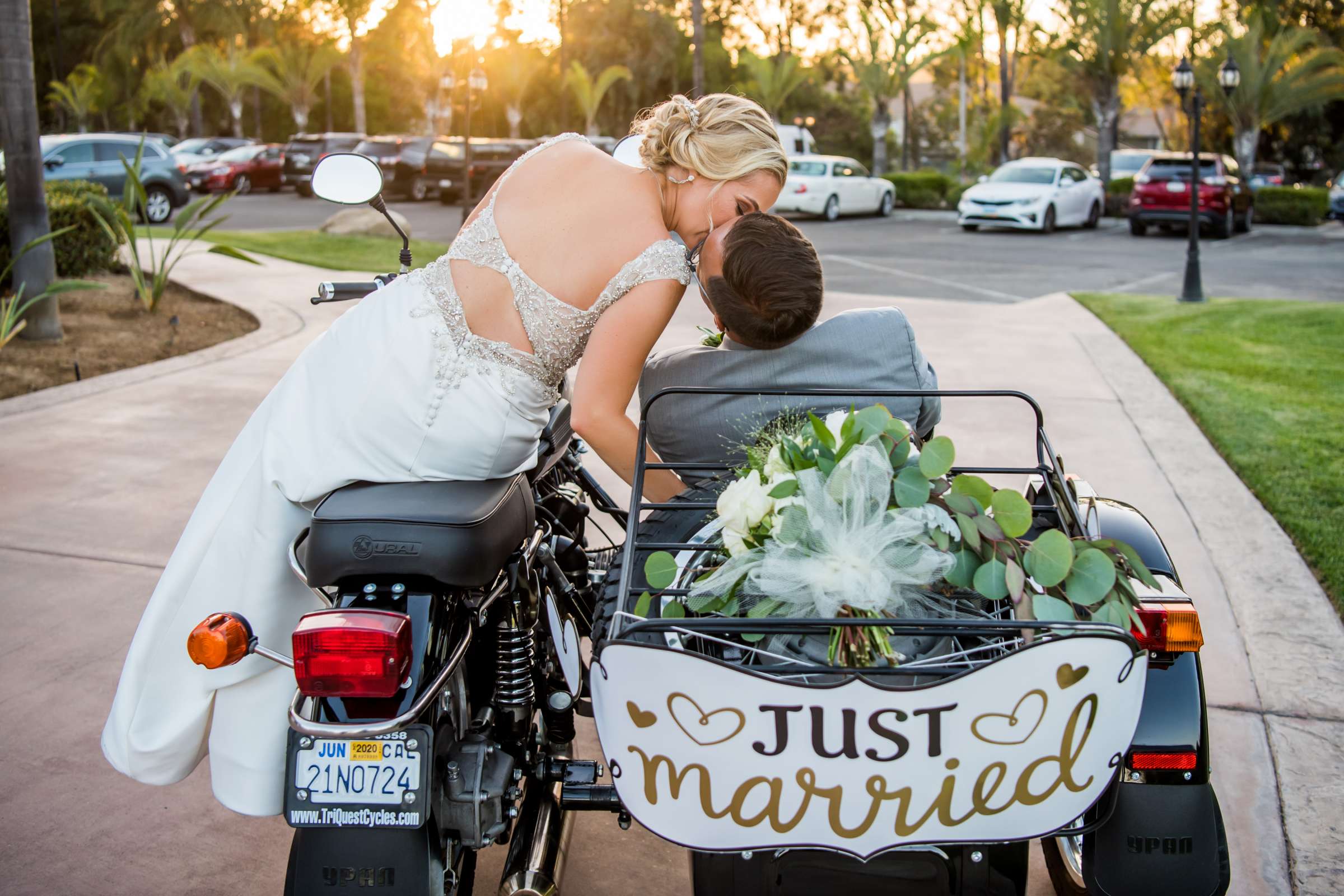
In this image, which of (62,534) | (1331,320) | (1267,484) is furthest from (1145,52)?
(62,534)

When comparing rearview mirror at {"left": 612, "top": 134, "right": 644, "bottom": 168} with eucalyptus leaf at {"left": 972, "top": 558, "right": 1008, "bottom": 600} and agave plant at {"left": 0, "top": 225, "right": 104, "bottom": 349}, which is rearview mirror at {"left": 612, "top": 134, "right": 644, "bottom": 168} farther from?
agave plant at {"left": 0, "top": 225, "right": 104, "bottom": 349}

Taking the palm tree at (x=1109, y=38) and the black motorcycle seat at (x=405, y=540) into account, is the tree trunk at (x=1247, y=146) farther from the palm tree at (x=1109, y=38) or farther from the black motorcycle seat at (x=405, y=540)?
the black motorcycle seat at (x=405, y=540)

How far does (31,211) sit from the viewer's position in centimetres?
821

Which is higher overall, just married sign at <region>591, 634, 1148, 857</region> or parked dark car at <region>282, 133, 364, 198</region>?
parked dark car at <region>282, 133, 364, 198</region>

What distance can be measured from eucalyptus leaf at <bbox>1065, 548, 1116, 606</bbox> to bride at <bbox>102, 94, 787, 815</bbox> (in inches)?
36.2

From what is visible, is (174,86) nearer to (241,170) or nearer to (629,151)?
(241,170)

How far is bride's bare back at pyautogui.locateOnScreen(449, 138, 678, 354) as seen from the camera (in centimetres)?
243

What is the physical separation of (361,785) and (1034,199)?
72.7 feet

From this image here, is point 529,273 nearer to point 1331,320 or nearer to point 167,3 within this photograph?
point 1331,320

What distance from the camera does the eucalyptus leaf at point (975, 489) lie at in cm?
194

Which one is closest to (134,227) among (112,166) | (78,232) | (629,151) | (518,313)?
(78,232)

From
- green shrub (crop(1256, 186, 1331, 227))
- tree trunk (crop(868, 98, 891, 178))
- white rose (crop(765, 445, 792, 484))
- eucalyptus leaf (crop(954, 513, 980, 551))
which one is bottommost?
eucalyptus leaf (crop(954, 513, 980, 551))

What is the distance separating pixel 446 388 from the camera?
7.97 feet

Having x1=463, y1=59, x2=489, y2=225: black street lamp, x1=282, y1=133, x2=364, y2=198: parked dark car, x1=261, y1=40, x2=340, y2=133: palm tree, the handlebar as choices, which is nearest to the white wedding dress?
the handlebar
